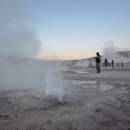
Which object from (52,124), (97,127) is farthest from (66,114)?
(97,127)

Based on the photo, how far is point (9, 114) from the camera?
215 inches

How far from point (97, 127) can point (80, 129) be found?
0.38m

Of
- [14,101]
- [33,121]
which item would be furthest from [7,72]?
[33,121]

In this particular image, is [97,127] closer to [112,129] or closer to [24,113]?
[112,129]

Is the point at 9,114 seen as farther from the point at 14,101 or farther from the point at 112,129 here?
the point at 112,129

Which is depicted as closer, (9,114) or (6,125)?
(6,125)

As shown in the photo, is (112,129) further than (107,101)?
No

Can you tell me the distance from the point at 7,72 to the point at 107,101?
36.5ft

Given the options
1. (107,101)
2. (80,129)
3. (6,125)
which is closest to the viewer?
(80,129)

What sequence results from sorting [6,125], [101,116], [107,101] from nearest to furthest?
1. [6,125]
2. [101,116]
3. [107,101]

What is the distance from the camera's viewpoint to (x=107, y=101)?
22.8ft

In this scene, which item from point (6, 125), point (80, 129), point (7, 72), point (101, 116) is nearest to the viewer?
point (80, 129)

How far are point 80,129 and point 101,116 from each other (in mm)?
1027

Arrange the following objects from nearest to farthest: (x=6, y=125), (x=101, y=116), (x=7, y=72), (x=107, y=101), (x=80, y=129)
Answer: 1. (x=80, y=129)
2. (x=6, y=125)
3. (x=101, y=116)
4. (x=107, y=101)
5. (x=7, y=72)
